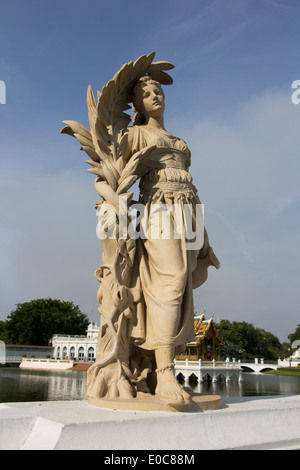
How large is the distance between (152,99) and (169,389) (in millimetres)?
3017

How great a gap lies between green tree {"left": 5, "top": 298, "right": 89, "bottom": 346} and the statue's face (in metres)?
38.7

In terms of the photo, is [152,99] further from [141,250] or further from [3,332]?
[3,332]

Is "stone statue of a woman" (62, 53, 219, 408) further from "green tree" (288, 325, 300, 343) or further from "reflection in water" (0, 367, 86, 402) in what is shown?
"green tree" (288, 325, 300, 343)

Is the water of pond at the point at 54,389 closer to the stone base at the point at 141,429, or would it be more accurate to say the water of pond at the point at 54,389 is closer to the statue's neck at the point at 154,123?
the stone base at the point at 141,429

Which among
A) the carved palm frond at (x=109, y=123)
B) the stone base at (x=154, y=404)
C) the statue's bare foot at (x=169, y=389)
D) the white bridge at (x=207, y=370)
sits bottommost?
the white bridge at (x=207, y=370)

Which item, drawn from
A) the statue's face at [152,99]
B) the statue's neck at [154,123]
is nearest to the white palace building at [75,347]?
the statue's neck at [154,123]

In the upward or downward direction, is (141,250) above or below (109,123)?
below

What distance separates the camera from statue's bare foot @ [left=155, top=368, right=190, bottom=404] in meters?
3.08

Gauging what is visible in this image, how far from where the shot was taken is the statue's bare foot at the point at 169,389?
308cm

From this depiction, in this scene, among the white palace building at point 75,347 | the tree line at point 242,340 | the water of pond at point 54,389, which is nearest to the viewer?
the water of pond at point 54,389

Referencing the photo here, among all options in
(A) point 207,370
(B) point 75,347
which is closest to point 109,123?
(A) point 207,370

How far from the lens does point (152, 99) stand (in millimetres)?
4250

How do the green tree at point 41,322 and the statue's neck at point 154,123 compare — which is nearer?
the statue's neck at point 154,123

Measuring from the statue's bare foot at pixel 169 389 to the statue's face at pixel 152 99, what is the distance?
278 cm
